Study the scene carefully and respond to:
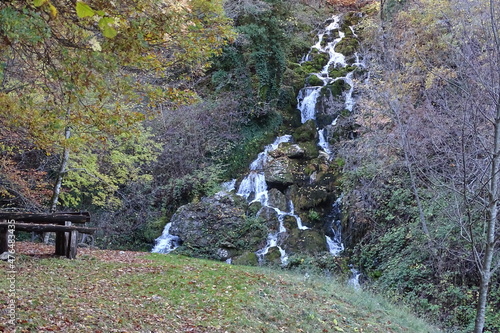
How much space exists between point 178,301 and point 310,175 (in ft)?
36.9

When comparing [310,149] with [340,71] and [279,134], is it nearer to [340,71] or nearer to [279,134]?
[279,134]

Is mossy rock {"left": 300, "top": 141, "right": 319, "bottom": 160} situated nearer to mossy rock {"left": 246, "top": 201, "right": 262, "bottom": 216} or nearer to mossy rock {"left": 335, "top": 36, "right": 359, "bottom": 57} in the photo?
mossy rock {"left": 246, "top": 201, "right": 262, "bottom": 216}

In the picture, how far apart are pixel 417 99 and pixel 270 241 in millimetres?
7461

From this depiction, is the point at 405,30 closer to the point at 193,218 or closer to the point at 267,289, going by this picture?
the point at 193,218

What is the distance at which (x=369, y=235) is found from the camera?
1298 centimetres

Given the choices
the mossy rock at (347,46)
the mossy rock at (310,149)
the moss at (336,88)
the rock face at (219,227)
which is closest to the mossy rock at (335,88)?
the moss at (336,88)

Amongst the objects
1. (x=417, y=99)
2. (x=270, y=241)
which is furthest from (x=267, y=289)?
(x=417, y=99)

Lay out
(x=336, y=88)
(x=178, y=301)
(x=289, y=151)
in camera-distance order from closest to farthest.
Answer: (x=178, y=301), (x=289, y=151), (x=336, y=88)

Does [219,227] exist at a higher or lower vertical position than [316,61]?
lower

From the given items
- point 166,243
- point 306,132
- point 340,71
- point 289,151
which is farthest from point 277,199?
point 340,71

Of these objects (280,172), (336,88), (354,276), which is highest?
(336,88)

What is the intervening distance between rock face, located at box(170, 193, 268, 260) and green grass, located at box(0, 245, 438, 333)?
5773 mm

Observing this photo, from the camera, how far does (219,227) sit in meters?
15.7

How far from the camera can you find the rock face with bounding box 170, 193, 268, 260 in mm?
15055
